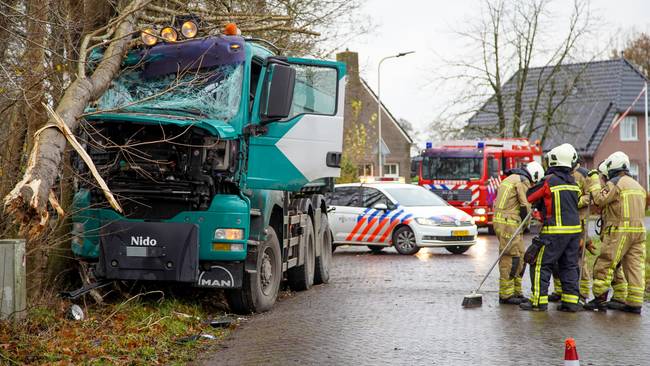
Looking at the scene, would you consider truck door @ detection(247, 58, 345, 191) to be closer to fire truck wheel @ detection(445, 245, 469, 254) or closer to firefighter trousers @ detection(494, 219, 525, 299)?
firefighter trousers @ detection(494, 219, 525, 299)

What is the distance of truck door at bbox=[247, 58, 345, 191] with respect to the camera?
1157cm

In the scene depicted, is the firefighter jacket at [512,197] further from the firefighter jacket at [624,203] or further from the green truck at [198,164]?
the green truck at [198,164]

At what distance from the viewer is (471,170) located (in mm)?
29359

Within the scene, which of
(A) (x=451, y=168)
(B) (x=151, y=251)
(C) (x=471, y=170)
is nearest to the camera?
(B) (x=151, y=251)

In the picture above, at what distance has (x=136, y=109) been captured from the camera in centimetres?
1129

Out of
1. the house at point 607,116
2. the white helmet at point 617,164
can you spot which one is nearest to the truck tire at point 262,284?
the white helmet at point 617,164

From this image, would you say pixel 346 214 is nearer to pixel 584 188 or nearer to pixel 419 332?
pixel 584 188

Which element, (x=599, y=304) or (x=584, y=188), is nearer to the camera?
(x=599, y=304)

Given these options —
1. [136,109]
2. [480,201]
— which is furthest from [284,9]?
[480,201]

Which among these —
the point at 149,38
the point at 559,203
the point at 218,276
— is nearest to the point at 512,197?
the point at 559,203

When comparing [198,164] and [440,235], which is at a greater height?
[198,164]

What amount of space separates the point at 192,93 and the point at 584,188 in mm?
5160

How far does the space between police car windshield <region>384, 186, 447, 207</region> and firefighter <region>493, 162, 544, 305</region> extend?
852 cm

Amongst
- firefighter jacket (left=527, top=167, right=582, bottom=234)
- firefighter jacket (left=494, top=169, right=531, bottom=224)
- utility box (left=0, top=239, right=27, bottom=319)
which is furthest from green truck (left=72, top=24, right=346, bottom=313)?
firefighter jacket (left=527, top=167, right=582, bottom=234)
